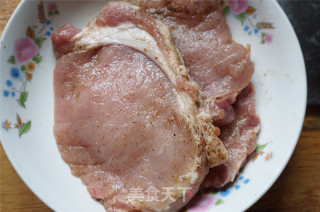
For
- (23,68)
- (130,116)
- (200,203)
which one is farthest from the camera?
(23,68)

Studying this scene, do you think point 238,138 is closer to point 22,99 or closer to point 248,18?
point 248,18

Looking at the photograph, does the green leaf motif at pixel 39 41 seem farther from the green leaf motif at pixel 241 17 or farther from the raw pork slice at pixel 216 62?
the green leaf motif at pixel 241 17

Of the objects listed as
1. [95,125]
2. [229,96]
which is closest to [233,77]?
[229,96]

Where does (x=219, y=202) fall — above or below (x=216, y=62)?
below

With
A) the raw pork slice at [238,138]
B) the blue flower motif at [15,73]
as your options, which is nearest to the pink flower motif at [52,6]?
the blue flower motif at [15,73]

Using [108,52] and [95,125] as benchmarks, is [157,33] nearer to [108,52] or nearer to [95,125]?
[108,52]

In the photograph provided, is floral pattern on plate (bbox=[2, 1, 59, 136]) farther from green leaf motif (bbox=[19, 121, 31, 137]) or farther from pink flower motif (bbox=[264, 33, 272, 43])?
pink flower motif (bbox=[264, 33, 272, 43])

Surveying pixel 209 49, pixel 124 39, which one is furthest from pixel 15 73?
pixel 209 49

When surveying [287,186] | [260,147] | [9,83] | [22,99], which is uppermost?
[9,83]
